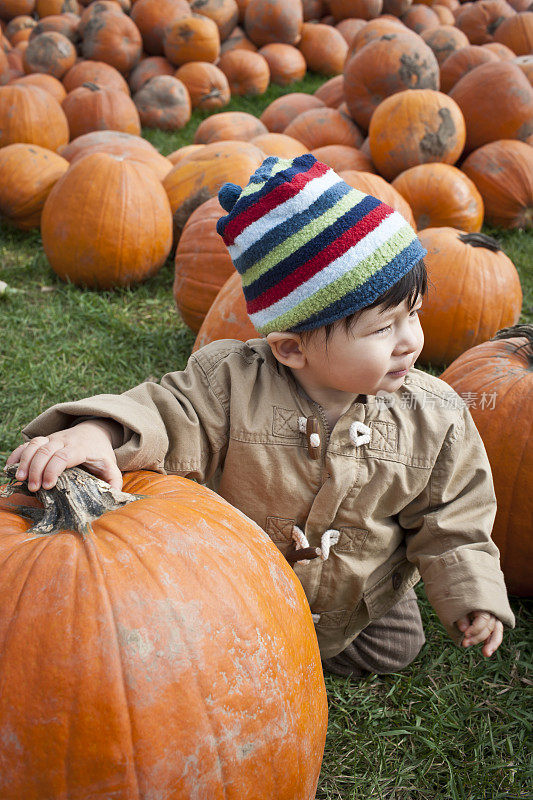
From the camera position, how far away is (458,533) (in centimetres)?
192

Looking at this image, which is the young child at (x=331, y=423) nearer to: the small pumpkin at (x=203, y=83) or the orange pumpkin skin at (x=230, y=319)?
the orange pumpkin skin at (x=230, y=319)

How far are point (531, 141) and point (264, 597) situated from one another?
5737 millimetres

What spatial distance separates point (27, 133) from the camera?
6.54 meters

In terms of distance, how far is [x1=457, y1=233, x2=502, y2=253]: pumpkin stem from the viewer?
3781 millimetres

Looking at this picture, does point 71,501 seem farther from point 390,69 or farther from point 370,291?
point 390,69

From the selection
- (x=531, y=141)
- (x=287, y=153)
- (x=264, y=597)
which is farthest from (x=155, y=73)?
(x=264, y=597)

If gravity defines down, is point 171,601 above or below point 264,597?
above

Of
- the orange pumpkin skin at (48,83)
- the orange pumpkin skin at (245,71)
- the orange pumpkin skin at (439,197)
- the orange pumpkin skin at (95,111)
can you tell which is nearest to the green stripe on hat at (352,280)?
the orange pumpkin skin at (439,197)

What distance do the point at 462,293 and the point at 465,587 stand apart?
232cm

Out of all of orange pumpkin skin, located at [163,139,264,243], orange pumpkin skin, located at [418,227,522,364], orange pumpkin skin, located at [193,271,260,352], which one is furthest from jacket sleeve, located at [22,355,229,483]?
orange pumpkin skin, located at [163,139,264,243]

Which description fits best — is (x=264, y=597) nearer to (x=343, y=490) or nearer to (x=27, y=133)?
(x=343, y=490)

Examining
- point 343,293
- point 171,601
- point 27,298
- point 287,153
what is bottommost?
point 27,298

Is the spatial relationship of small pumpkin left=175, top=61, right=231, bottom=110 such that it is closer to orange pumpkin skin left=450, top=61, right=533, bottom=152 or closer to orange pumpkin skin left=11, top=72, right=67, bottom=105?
orange pumpkin skin left=11, top=72, right=67, bottom=105

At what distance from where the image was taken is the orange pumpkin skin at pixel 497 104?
19.3ft
